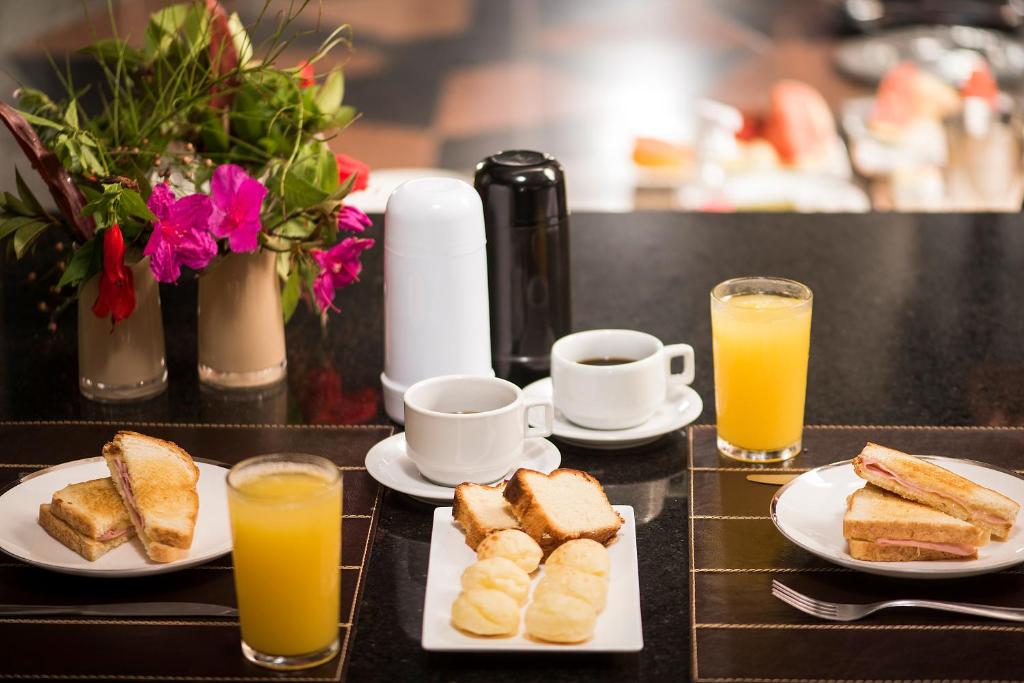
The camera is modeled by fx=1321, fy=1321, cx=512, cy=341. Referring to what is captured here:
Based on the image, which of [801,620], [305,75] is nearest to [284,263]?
[305,75]

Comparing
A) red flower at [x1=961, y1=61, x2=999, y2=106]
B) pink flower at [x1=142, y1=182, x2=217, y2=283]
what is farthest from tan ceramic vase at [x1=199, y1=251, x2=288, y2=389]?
red flower at [x1=961, y1=61, x2=999, y2=106]

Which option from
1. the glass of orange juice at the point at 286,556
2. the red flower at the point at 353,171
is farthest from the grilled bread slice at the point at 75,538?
the red flower at the point at 353,171

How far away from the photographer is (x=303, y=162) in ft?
4.86

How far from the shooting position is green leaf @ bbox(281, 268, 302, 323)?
4.90 ft

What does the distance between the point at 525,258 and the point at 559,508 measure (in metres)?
0.43

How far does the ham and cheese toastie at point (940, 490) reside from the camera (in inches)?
43.5

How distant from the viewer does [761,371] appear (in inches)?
52.5

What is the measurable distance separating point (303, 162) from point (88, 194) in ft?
0.78

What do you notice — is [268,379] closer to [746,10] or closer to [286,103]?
[286,103]

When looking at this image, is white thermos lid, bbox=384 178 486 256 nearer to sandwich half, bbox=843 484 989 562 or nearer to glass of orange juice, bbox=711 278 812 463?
glass of orange juice, bbox=711 278 812 463

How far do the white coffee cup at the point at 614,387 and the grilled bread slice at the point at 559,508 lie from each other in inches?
7.0

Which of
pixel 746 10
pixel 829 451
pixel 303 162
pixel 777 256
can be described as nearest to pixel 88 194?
pixel 303 162

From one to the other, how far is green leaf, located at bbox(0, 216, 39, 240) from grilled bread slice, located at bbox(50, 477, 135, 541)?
0.35 m

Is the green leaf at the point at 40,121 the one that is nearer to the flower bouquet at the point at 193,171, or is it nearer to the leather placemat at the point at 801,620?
the flower bouquet at the point at 193,171
